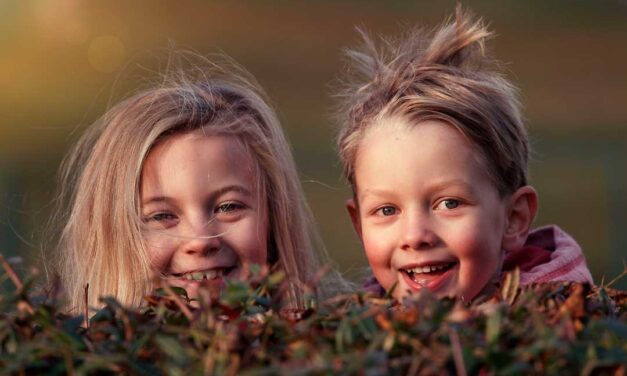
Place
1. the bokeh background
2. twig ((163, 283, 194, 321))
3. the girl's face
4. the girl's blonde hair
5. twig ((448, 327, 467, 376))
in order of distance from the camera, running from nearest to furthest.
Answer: twig ((448, 327, 467, 376))
twig ((163, 283, 194, 321))
the girl's face
the girl's blonde hair
the bokeh background

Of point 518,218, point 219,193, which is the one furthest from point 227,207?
point 518,218

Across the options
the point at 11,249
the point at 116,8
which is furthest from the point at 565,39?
the point at 11,249

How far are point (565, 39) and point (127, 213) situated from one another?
233 inches

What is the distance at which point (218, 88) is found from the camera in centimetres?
322

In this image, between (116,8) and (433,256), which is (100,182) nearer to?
(433,256)

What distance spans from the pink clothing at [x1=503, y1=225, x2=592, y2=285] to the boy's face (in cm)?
13

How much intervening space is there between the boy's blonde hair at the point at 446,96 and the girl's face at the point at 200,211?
1.00 ft

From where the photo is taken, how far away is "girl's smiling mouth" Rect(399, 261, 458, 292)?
2.45m

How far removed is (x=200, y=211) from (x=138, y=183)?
0.23 meters

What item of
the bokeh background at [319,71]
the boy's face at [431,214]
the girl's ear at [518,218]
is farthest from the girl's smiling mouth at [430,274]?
the bokeh background at [319,71]

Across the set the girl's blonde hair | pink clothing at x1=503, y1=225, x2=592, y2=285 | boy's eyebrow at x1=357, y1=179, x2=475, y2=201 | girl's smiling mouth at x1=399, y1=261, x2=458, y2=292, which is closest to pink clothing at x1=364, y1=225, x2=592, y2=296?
pink clothing at x1=503, y1=225, x2=592, y2=285

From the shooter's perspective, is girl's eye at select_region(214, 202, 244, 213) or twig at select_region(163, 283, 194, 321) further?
girl's eye at select_region(214, 202, 244, 213)

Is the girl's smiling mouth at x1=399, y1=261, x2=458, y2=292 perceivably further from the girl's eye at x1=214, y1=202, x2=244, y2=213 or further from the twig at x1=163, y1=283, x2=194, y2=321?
the twig at x1=163, y1=283, x2=194, y2=321

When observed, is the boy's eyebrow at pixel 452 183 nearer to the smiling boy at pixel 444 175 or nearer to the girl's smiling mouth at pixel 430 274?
the smiling boy at pixel 444 175
